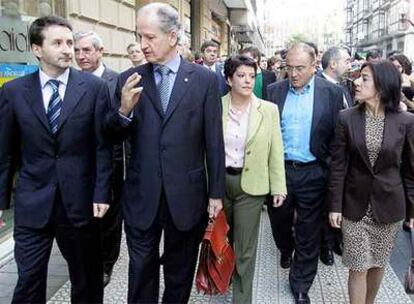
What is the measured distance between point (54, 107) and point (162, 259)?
117 cm

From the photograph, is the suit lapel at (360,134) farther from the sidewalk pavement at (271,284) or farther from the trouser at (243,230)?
the sidewalk pavement at (271,284)

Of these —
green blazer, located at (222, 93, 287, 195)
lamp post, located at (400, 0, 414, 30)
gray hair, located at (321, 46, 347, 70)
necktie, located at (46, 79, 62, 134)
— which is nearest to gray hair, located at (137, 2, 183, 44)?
necktie, located at (46, 79, 62, 134)

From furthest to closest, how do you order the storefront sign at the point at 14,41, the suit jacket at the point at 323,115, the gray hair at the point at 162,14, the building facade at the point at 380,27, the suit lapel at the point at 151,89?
the building facade at the point at 380,27
the storefront sign at the point at 14,41
the suit jacket at the point at 323,115
the suit lapel at the point at 151,89
the gray hair at the point at 162,14

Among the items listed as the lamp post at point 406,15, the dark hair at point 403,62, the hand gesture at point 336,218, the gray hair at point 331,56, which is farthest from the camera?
the lamp post at point 406,15

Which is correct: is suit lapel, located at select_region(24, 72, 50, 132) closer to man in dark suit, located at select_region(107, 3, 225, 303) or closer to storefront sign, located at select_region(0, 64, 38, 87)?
man in dark suit, located at select_region(107, 3, 225, 303)

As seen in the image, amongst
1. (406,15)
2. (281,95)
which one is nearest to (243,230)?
(281,95)

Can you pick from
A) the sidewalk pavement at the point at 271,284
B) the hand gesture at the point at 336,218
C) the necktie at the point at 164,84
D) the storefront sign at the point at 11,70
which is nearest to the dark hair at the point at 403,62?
the sidewalk pavement at the point at 271,284

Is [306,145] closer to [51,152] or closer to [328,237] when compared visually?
[328,237]

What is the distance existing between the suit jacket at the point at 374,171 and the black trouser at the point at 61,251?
1636 mm

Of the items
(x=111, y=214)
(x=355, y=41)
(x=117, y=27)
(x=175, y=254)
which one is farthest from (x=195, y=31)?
(x=355, y=41)

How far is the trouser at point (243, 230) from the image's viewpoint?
3.76 m

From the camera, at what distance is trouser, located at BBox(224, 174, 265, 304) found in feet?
12.3

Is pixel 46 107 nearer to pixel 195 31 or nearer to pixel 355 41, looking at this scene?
pixel 195 31

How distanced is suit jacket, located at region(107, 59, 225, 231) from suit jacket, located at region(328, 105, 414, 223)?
871 millimetres
